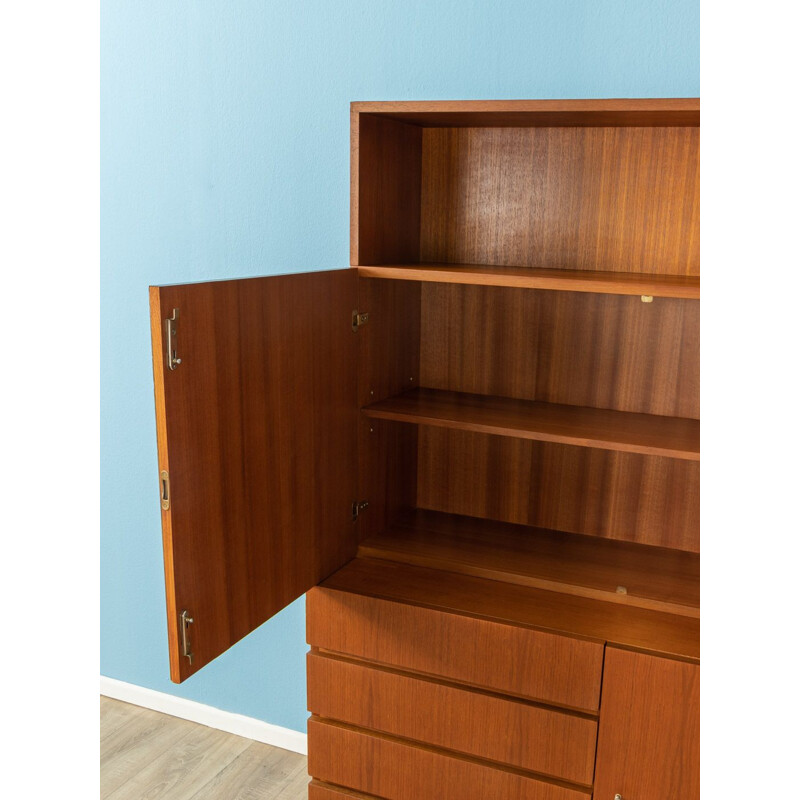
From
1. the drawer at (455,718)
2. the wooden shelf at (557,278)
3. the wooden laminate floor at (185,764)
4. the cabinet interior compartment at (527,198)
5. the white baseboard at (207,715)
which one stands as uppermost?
the cabinet interior compartment at (527,198)

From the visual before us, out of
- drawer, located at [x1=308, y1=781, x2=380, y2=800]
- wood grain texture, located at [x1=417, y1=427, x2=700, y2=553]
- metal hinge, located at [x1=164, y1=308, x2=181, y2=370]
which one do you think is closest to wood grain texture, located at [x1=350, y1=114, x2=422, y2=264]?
wood grain texture, located at [x1=417, y1=427, x2=700, y2=553]

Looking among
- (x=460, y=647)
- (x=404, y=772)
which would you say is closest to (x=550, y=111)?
(x=460, y=647)

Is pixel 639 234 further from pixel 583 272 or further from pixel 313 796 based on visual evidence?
pixel 313 796

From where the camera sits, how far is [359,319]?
173cm

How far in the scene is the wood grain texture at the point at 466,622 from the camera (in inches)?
61.8

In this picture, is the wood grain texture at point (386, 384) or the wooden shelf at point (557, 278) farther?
the wood grain texture at point (386, 384)

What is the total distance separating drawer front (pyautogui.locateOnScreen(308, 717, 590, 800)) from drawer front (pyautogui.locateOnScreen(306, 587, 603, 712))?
0.57 feet

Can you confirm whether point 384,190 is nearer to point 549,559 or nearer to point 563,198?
point 563,198

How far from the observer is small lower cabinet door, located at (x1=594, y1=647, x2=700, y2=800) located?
4.87ft

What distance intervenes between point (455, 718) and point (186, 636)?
25.0 inches

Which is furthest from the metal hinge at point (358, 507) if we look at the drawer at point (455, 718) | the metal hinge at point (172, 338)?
the metal hinge at point (172, 338)

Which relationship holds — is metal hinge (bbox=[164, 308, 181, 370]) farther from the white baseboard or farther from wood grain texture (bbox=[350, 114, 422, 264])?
the white baseboard

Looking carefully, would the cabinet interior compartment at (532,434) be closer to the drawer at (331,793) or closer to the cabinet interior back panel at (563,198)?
the cabinet interior back panel at (563,198)
